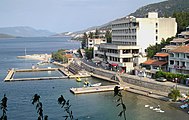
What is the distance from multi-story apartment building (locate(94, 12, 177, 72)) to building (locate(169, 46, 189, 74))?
25.7 feet

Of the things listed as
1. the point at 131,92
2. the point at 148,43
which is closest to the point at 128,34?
the point at 148,43

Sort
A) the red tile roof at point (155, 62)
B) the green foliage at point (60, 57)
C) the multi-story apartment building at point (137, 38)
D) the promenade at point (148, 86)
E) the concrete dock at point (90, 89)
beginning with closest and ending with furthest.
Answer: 1. the promenade at point (148, 86)
2. the concrete dock at point (90, 89)
3. the red tile roof at point (155, 62)
4. the multi-story apartment building at point (137, 38)
5. the green foliage at point (60, 57)

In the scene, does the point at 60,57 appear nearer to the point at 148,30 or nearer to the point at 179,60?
the point at 148,30

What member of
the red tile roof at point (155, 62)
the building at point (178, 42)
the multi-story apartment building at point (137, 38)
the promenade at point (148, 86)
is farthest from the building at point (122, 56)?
the building at point (178, 42)

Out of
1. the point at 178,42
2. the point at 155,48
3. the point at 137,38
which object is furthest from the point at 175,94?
the point at 137,38

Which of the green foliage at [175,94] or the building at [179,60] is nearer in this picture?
the green foliage at [175,94]

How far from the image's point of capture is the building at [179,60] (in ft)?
107

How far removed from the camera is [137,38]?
45281mm

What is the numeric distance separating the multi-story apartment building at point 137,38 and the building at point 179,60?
7.83m

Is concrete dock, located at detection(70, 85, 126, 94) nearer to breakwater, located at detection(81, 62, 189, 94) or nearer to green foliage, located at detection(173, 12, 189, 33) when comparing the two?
breakwater, located at detection(81, 62, 189, 94)

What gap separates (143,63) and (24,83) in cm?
1638

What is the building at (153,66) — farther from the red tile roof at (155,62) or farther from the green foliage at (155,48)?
the green foliage at (155,48)

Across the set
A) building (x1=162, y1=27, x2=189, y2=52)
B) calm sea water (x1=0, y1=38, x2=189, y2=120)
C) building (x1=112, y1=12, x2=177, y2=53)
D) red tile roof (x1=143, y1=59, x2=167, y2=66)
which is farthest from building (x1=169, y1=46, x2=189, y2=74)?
building (x1=112, y1=12, x2=177, y2=53)

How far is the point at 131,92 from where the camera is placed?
33.9 metres
